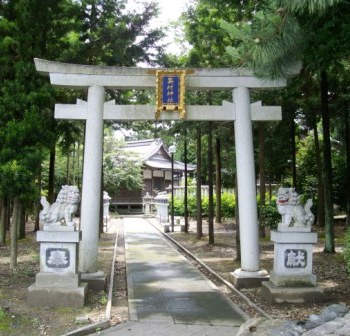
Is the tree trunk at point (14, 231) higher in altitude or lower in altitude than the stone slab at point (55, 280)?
higher

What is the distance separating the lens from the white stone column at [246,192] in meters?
10.6

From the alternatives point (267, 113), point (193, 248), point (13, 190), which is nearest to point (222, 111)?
point (267, 113)

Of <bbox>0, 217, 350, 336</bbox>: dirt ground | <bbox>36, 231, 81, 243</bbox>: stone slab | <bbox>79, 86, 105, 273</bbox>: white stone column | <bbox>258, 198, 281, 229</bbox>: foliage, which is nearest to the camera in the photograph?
<bbox>0, 217, 350, 336</bbox>: dirt ground

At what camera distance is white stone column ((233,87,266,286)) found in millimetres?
10594

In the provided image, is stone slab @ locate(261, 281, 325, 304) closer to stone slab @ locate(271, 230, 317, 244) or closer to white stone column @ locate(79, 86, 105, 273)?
stone slab @ locate(271, 230, 317, 244)

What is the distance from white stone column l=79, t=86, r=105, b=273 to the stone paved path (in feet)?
4.25

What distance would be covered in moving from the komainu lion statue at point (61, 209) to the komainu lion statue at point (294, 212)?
4344mm

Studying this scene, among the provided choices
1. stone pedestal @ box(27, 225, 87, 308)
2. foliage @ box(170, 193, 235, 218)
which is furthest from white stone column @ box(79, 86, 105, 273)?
foliage @ box(170, 193, 235, 218)

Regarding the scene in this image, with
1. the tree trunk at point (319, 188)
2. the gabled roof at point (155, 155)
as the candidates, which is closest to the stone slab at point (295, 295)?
the tree trunk at point (319, 188)

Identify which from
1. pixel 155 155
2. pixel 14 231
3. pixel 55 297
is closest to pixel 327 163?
pixel 55 297

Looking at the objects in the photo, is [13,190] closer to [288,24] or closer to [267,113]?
[267,113]

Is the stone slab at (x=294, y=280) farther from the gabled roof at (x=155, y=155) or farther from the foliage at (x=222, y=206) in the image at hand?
the gabled roof at (x=155, y=155)

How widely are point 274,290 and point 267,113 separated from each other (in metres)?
4.30

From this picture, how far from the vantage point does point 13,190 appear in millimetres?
11258
